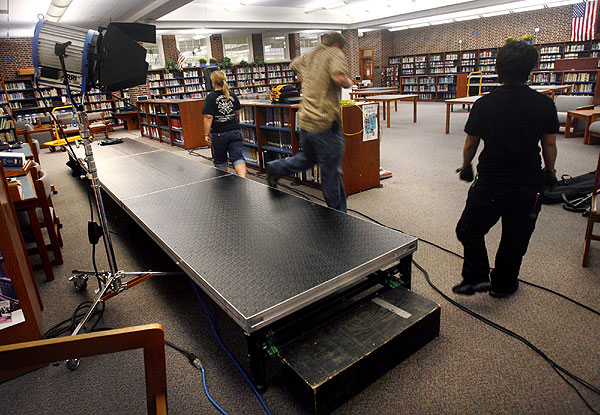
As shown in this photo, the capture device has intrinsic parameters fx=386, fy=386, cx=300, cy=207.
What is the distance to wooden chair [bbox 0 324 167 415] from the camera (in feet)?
3.18

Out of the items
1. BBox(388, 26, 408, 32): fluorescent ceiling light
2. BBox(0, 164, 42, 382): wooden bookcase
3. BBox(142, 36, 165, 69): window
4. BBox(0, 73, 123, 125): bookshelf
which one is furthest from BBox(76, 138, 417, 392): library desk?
BBox(388, 26, 408, 32): fluorescent ceiling light

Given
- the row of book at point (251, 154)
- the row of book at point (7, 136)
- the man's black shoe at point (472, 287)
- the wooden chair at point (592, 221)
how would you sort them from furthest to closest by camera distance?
the row of book at point (7, 136)
the row of book at point (251, 154)
the wooden chair at point (592, 221)
the man's black shoe at point (472, 287)

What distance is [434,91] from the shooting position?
52.6 feet

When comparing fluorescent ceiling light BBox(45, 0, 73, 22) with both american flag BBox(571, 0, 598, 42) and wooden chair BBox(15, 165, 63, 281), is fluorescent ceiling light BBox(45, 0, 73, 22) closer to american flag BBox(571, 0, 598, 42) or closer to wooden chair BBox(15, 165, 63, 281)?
wooden chair BBox(15, 165, 63, 281)

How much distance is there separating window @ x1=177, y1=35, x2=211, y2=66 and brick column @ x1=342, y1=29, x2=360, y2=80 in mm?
5500

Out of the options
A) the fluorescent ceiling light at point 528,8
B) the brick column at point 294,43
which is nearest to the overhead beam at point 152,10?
the brick column at point 294,43

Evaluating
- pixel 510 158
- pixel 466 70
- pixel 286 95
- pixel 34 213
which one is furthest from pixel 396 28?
pixel 34 213

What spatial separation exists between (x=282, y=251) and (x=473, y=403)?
110cm

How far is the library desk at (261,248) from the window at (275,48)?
14.0 metres

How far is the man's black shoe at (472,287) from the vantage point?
2311 millimetres

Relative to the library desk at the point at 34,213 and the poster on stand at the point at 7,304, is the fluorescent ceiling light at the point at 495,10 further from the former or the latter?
the poster on stand at the point at 7,304

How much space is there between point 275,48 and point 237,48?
171 centimetres

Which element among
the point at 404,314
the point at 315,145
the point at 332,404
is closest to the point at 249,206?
the point at 315,145

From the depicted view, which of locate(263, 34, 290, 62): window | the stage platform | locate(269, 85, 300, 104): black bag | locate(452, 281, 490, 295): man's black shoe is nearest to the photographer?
the stage platform
